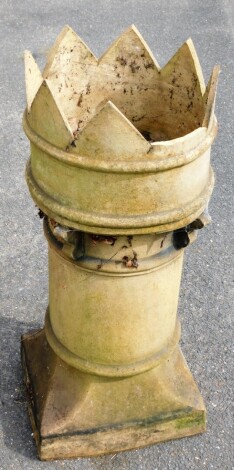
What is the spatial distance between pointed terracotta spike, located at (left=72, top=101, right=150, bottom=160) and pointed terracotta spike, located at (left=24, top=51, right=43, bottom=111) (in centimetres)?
32

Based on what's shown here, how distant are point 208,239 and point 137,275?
183cm

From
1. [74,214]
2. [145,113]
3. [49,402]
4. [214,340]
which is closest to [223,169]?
[214,340]

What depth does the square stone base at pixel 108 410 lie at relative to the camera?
274 centimetres

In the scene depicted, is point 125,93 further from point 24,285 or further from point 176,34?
point 176,34

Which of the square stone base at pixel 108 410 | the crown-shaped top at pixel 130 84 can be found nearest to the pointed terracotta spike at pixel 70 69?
the crown-shaped top at pixel 130 84

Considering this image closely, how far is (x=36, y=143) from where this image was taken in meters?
2.11

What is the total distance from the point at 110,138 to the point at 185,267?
2033mm

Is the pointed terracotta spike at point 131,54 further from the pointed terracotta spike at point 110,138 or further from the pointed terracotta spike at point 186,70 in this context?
the pointed terracotta spike at point 110,138

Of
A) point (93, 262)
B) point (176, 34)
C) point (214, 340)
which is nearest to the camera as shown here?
point (93, 262)

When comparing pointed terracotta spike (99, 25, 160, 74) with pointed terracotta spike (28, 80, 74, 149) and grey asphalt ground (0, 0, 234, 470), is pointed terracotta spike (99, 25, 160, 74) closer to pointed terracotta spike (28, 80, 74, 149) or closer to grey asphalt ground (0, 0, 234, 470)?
pointed terracotta spike (28, 80, 74, 149)

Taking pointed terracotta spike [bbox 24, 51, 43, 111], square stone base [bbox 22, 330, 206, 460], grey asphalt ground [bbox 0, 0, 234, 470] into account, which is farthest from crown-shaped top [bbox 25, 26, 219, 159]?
grey asphalt ground [bbox 0, 0, 234, 470]

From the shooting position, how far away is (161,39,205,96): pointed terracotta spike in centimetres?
239

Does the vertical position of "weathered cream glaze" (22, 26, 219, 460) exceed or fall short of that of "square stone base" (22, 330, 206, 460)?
it exceeds it

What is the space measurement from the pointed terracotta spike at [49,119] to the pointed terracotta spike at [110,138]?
0.06 m
